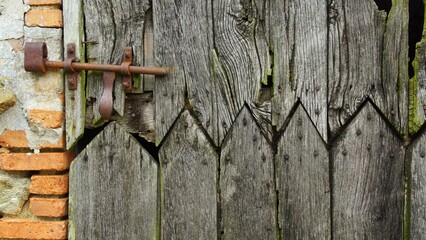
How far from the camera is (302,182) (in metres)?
2.21

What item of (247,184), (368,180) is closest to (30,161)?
(247,184)

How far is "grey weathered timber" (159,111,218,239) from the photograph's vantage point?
225 centimetres

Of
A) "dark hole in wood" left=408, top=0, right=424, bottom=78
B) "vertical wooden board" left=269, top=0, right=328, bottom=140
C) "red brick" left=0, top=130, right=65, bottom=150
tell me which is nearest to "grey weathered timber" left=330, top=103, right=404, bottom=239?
"vertical wooden board" left=269, top=0, right=328, bottom=140

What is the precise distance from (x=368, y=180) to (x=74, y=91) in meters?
1.19

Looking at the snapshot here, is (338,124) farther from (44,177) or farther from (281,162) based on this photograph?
(44,177)

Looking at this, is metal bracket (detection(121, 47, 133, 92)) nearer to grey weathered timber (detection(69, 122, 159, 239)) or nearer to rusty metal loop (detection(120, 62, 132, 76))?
rusty metal loop (detection(120, 62, 132, 76))

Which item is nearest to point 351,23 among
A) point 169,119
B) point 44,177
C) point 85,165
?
point 169,119

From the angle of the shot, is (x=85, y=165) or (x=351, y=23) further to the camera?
(x=85, y=165)

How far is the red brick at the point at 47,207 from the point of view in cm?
226

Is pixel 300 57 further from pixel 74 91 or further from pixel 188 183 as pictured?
pixel 74 91

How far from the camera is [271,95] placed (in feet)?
7.32

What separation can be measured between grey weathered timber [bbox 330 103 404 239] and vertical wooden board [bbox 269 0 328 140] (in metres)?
0.13

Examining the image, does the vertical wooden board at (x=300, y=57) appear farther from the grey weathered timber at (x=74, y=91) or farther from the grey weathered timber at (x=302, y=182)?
the grey weathered timber at (x=74, y=91)

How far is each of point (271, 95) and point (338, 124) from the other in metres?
0.28
